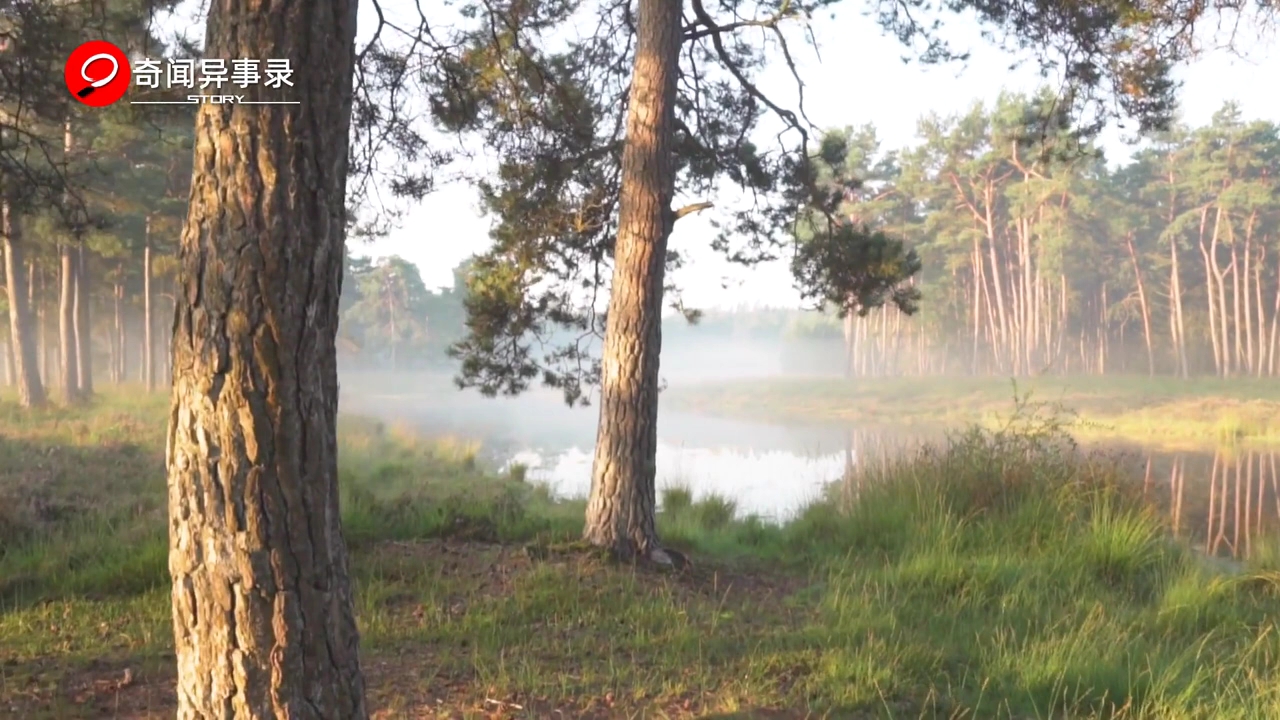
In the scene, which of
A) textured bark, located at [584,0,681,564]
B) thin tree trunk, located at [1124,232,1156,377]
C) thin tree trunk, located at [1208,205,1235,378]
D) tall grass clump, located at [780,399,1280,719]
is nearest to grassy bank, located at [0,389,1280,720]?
tall grass clump, located at [780,399,1280,719]

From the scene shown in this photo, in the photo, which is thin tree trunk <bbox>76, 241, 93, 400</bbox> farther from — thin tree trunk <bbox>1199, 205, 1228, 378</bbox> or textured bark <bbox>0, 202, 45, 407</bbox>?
thin tree trunk <bbox>1199, 205, 1228, 378</bbox>

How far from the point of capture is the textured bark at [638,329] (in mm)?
5688

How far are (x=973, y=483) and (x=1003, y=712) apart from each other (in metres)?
4.09

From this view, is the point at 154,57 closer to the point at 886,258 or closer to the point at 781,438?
the point at 886,258

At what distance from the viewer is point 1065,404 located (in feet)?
83.8

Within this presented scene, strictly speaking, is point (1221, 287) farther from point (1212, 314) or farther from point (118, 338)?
point (118, 338)

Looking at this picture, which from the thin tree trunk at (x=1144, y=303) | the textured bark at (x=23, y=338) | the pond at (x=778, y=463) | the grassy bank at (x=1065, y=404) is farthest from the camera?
the thin tree trunk at (x=1144, y=303)

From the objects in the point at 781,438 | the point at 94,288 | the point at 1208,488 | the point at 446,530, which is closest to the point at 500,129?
the point at 446,530

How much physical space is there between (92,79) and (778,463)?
45.2 ft

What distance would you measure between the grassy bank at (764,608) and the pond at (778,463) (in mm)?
1652

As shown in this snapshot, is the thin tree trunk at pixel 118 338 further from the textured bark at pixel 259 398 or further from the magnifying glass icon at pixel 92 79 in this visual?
the textured bark at pixel 259 398

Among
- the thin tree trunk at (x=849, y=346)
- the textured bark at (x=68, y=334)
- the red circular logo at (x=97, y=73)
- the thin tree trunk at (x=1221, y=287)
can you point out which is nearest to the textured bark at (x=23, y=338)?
the textured bark at (x=68, y=334)

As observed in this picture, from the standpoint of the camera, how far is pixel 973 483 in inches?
285

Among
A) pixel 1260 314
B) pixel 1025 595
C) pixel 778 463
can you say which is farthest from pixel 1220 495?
pixel 1260 314
